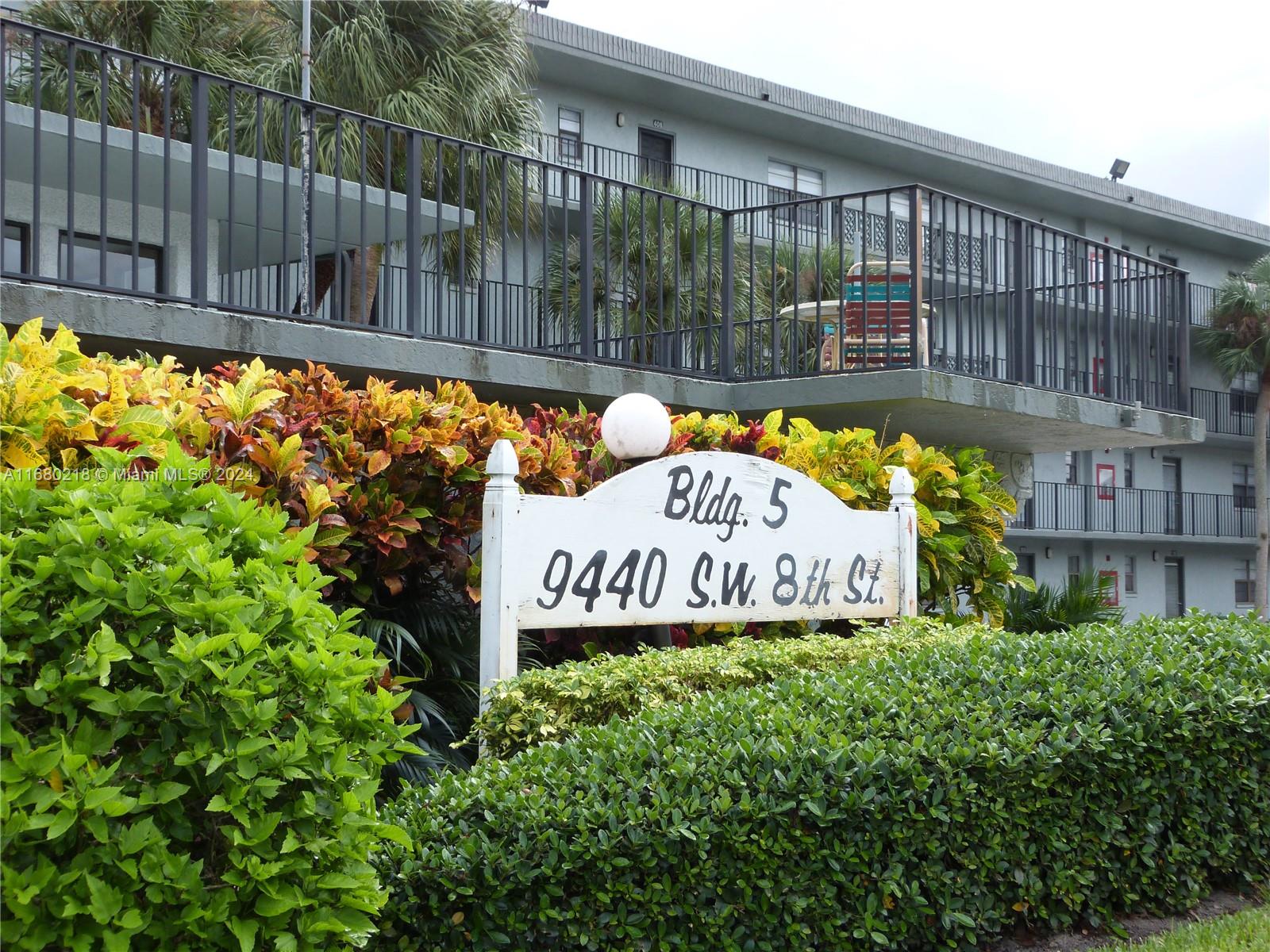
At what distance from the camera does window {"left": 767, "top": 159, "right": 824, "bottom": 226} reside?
26356mm

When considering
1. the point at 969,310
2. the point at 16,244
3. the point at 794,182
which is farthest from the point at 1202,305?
the point at 16,244

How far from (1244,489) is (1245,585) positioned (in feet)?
9.71

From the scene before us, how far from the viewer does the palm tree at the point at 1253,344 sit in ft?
105

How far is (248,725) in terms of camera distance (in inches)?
106

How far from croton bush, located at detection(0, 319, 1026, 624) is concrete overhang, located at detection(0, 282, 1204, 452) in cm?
38

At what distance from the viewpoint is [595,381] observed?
732 cm

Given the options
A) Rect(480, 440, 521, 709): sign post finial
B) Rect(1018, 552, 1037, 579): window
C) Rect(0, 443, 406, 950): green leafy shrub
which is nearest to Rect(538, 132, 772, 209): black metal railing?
Rect(1018, 552, 1037, 579): window

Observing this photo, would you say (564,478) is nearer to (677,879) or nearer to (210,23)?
(677,879)

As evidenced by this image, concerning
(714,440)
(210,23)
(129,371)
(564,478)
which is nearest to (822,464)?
(714,440)

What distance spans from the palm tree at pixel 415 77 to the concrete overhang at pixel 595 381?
10252mm

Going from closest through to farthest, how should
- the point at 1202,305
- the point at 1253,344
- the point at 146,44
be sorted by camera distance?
the point at 146,44
the point at 1253,344
the point at 1202,305

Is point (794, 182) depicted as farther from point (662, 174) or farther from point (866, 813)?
point (866, 813)

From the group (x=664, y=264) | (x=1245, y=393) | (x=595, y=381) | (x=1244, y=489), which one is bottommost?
(x=1244, y=489)

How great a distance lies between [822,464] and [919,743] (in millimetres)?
3142
